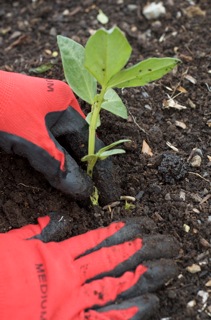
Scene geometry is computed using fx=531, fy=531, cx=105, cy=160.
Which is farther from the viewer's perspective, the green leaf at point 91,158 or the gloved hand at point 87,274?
the green leaf at point 91,158

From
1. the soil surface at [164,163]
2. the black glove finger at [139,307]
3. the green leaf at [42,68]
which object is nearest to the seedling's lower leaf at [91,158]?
the soil surface at [164,163]

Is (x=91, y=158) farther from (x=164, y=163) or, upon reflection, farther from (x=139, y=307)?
(x=139, y=307)

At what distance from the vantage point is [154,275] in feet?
4.60

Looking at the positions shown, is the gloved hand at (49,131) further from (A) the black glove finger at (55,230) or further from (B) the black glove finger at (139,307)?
(B) the black glove finger at (139,307)

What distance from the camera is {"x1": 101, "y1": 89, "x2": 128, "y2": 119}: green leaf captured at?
5.17 feet

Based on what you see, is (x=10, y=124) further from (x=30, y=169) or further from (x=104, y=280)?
(x=104, y=280)

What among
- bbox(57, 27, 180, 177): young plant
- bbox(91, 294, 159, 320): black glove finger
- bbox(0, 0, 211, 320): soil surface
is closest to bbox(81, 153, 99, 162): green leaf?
bbox(57, 27, 180, 177): young plant

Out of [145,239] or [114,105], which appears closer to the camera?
[145,239]

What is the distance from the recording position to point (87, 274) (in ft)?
4.69

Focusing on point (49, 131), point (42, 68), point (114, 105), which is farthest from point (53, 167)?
point (42, 68)

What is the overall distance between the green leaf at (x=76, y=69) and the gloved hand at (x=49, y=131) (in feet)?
0.30

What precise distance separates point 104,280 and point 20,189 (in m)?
0.41

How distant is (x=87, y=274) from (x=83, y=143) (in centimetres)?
41

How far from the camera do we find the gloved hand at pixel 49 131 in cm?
154
